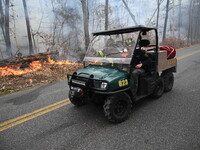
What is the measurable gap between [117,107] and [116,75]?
695 mm

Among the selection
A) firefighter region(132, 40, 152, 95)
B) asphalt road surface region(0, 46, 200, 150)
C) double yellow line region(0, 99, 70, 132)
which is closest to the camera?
asphalt road surface region(0, 46, 200, 150)

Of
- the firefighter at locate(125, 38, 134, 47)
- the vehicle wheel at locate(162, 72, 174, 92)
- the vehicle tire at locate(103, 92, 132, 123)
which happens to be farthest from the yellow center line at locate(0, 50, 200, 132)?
the vehicle wheel at locate(162, 72, 174, 92)

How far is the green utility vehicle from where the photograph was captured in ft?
9.77

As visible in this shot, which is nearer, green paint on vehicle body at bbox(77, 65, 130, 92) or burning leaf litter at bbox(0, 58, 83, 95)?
green paint on vehicle body at bbox(77, 65, 130, 92)

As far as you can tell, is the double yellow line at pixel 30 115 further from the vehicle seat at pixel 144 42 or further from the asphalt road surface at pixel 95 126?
the vehicle seat at pixel 144 42

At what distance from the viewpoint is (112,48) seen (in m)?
3.84

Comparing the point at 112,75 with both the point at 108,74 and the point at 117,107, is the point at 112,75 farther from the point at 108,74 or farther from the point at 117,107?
the point at 117,107

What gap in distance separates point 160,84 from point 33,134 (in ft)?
12.0

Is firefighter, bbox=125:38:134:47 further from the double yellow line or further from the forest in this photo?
the forest

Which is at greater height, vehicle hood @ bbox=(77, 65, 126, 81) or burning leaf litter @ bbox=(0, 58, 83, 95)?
vehicle hood @ bbox=(77, 65, 126, 81)

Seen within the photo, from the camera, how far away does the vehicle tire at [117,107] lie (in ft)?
9.59

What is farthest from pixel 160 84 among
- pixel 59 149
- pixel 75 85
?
pixel 59 149

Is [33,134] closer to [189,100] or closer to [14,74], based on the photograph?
[189,100]

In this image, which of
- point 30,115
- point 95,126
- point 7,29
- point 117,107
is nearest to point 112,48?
point 117,107
